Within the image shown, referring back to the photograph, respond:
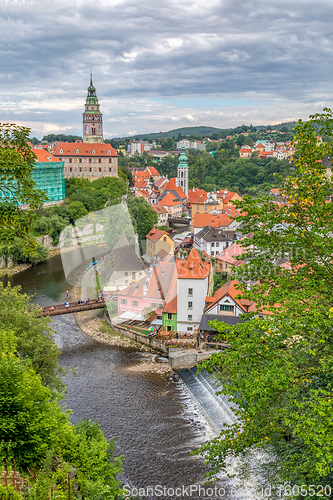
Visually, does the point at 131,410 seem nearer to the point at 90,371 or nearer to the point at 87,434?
the point at 90,371

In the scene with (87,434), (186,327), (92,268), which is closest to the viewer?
(87,434)

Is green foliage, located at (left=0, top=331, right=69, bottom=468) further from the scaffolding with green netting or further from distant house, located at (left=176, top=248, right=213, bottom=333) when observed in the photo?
the scaffolding with green netting

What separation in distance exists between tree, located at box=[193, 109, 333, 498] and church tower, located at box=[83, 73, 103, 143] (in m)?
68.0

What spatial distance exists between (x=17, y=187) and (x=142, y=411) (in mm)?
12545

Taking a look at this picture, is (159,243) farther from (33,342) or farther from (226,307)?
(33,342)

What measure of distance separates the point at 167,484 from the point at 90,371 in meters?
7.94

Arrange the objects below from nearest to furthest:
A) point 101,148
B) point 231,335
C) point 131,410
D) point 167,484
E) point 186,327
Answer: point 231,335 < point 167,484 < point 131,410 < point 186,327 < point 101,148

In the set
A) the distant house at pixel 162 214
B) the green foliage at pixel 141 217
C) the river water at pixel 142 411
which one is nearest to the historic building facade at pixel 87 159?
the distant house at pixel 162 214

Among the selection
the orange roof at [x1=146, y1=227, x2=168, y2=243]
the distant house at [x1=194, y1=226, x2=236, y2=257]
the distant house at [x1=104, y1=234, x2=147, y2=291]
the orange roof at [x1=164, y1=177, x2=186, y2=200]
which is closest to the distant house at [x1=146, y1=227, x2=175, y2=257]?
the orange roof at [x1=146, y1=227, x2=168, y2=243]

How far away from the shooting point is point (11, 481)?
5539 millimetres

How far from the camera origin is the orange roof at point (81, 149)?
203 feet

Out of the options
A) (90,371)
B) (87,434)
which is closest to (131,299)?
(90,371)

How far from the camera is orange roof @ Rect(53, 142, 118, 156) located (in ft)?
203

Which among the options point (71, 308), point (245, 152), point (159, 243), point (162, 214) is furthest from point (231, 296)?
point (245, 152)
